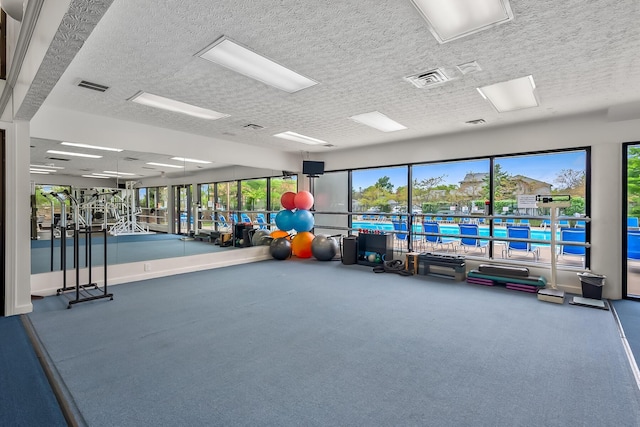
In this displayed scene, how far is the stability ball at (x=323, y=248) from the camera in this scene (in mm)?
7078

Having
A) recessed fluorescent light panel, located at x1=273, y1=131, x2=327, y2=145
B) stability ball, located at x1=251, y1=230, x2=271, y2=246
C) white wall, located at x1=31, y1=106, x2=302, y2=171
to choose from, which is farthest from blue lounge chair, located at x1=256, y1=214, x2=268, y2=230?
recessed fluorescent light panel, located at x1=273, y1=131, x2=327, y2=145

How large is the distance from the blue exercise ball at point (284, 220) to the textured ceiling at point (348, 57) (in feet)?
9.45

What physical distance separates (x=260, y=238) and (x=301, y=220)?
3.63ft

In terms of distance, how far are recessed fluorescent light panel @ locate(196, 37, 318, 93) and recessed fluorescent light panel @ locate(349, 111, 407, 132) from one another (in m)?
1.51

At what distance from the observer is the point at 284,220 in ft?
24.5

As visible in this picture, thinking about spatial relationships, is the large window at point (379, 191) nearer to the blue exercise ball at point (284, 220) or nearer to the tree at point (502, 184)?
the blue exercise ball at point (284, 220)

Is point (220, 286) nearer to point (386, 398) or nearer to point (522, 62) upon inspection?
point (386, 398)

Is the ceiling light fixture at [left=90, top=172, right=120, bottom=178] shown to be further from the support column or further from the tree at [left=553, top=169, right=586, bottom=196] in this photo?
the tree at [left=553, top=169, right=586, bottom=196]

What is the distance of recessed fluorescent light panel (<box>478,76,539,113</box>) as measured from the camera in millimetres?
3693

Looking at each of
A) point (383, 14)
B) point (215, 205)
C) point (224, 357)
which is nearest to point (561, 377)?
point (224, 357)

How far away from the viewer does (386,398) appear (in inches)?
83.2

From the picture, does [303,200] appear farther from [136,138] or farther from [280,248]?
[136,138]

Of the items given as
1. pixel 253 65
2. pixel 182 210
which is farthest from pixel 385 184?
pixel 253 65

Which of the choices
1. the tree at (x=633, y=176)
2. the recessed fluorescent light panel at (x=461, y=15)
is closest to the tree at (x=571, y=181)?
the tree at (x=633, y=176)
